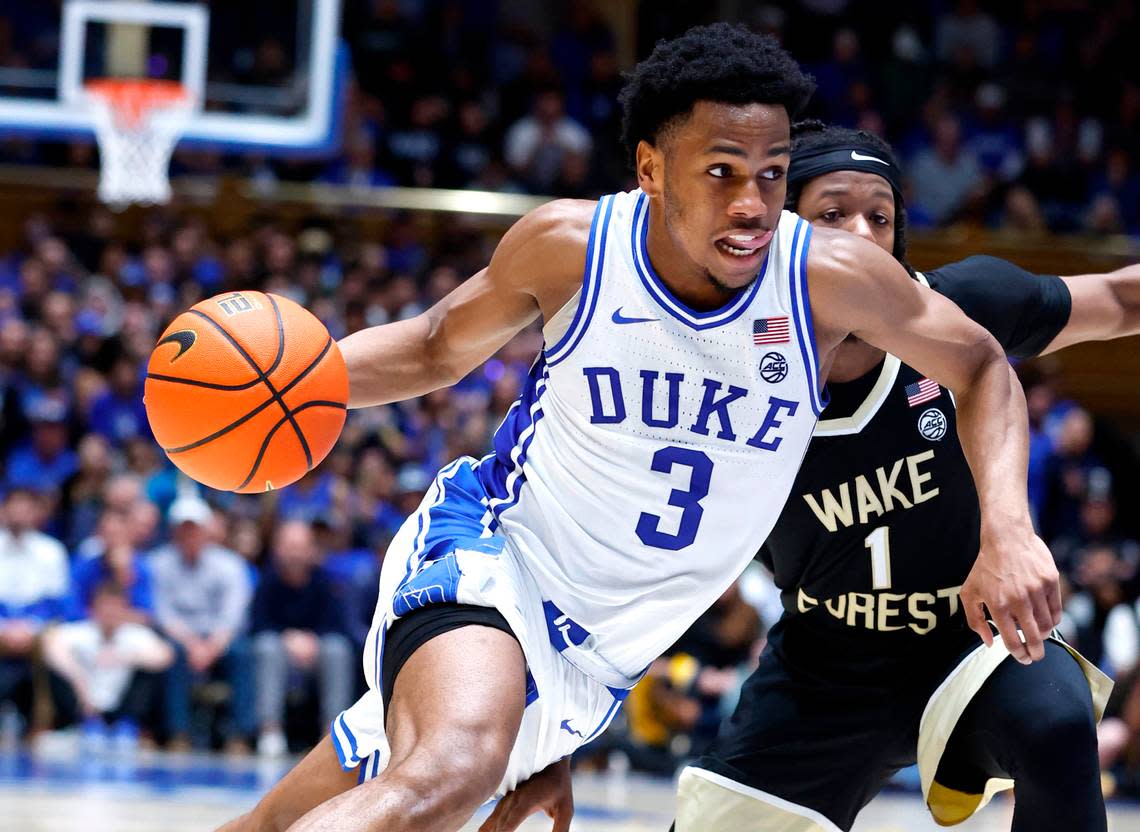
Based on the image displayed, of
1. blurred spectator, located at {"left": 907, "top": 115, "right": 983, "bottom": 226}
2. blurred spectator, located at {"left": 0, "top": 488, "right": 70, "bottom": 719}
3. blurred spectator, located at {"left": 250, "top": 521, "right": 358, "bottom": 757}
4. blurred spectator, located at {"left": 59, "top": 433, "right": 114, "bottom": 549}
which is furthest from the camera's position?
blurred spectator, located at {"left": 907, "top": 115, "right": 983, "bottom": 226}

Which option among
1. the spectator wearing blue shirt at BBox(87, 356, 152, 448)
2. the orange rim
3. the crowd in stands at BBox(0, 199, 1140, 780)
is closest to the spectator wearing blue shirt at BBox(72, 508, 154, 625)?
the crowd in stands at BBox(0, 199, 1140, 780)

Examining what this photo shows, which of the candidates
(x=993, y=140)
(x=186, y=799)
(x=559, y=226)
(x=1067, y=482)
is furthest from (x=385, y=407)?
(x=559, y=226)

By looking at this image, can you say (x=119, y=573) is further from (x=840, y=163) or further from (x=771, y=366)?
(x=771, y=366)

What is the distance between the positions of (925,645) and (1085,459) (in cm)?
1015

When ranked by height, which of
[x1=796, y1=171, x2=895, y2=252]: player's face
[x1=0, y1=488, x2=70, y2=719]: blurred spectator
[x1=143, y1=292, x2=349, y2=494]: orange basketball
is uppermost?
[x1=796, y1=171, x2=895, y2=252]: player's face

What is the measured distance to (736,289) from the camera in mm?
3695

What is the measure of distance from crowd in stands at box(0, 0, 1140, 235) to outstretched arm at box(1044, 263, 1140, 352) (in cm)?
1164

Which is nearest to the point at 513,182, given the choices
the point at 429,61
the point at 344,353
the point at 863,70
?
the point at 429,61

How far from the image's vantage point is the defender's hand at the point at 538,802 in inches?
154

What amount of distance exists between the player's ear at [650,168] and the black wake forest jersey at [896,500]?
77cm

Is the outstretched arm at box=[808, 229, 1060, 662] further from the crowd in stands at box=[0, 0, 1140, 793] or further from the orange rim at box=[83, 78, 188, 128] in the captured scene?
the orange rim at box=[83, 78, 188, 128]

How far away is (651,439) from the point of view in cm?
372

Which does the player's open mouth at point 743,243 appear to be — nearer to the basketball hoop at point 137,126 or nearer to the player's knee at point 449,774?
the player's knee at point 449,774

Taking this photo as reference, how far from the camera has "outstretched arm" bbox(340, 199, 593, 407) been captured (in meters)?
3.75
